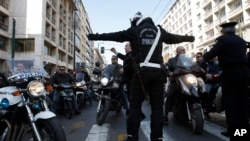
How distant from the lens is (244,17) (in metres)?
37.5

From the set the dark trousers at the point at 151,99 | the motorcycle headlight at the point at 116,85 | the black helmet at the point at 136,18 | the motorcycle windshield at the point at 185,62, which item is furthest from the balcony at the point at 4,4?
the dark trousers at the point at 151,99

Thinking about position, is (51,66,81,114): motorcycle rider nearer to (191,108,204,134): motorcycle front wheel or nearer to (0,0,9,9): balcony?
(191,108,204,134): motorcycle front wheel

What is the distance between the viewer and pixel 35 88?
309 centimetres

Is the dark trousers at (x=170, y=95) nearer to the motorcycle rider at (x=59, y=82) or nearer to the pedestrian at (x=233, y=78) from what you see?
the pedestrian at (x=233, y=78)

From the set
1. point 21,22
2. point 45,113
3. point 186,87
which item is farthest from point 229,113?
point 21,22

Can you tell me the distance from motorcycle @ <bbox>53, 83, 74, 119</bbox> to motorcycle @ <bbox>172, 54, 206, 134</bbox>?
3.58 meters

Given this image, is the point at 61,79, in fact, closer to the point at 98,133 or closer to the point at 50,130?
the point at 98,133

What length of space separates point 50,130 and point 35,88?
53cm

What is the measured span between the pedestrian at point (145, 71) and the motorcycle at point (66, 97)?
4261 mm

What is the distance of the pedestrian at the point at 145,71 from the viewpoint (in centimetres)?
351

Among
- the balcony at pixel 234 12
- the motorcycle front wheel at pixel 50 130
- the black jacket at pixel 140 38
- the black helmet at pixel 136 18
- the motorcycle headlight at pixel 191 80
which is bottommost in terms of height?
the motorcycle front wheel at pixel 50 130

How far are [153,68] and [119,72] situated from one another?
3587mm

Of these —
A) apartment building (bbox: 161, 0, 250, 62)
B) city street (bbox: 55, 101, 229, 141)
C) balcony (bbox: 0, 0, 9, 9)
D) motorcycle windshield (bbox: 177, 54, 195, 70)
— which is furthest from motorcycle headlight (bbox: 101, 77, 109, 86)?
balcony (bbox: 0, 0, 9, 9)

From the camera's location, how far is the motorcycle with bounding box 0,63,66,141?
2.97 metres
